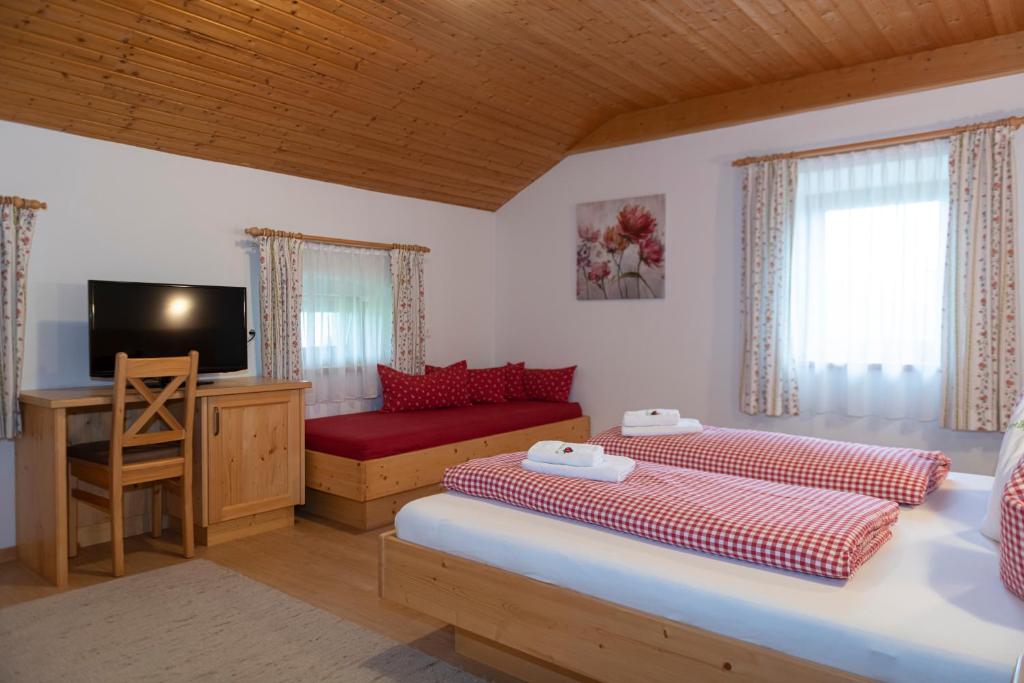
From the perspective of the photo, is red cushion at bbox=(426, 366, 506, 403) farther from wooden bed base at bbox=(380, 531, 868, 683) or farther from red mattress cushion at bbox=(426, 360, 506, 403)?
wooden bed base at bbox=(380, 531, 868, 683)

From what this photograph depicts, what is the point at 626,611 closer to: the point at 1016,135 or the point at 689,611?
the point at 689,611

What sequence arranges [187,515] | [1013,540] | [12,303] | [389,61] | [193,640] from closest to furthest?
[1013,540] < [193,640] < [12,303] < [187,515] < [389,61]

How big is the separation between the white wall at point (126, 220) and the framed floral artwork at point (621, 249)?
152cm

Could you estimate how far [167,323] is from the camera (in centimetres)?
360

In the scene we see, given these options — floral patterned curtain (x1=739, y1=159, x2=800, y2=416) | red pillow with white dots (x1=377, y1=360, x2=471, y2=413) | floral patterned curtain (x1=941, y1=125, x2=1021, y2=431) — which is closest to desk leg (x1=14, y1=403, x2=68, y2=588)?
red pillow with white dots (x1=377, y1=360, x2=471, y2=413)

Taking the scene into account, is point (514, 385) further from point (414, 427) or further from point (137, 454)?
point (137, 454)

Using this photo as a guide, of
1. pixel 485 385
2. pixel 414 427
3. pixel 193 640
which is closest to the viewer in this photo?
pixel 193 640

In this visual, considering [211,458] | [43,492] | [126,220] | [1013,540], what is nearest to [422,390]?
[211,458]

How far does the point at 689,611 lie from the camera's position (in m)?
1.70

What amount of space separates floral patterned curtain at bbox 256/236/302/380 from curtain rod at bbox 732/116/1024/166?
2.88 m

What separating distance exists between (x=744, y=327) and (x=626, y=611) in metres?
3.05

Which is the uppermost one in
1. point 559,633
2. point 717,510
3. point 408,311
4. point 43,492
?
point 408,311

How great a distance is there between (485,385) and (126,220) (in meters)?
2.58

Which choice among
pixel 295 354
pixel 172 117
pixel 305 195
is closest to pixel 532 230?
pixel 305 195
